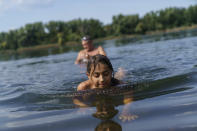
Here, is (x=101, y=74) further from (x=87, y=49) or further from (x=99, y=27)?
(x=99, y=27)

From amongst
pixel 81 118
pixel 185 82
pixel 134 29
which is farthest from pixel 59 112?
pixel 134 29

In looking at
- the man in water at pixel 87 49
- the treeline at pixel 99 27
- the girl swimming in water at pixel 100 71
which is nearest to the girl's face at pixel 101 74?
the girl swimming in water at pixel 100 71

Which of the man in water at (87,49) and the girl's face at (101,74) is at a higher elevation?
the man in water at (87,49)

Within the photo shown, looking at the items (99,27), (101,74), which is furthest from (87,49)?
(99,27)

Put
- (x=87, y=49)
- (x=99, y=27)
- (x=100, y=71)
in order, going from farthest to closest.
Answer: (x=99, y=27) < (x=87, y=49) < (x=100, y=71)

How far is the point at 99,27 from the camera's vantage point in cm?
9219

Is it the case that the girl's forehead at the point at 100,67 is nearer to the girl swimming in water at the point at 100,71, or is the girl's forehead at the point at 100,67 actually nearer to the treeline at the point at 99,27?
the girl swimming in water at the point at 100,71

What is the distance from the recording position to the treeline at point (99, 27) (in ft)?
268

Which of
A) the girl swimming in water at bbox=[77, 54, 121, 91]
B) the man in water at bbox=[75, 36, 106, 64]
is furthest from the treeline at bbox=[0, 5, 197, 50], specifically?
the girl swimming in water at bbox=[77, 54, 121, 91]

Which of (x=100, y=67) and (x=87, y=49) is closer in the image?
(x=100, y=67)

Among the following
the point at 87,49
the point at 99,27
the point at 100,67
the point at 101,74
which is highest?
the point at 99,27

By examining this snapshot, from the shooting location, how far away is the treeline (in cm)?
8181

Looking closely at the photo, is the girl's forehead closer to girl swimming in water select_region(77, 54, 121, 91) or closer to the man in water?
girl swimming in water select_region(77, 54, 121, 91)

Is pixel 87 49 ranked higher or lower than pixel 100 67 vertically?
higher
